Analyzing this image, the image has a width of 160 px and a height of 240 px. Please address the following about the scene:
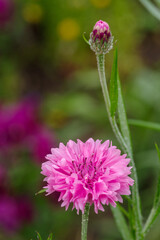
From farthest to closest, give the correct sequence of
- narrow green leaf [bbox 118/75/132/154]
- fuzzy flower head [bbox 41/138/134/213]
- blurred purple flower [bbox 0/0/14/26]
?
blurred purple flower [bbox 0/0/14/26] → narrow green leaf [bbox 118/75/132/154] → fuzzy flower head [bbox 41/138/134/213]

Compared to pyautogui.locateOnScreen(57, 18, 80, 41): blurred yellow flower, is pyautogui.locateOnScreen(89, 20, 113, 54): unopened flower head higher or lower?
lower

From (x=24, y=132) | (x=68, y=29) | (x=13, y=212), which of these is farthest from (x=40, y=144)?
(x=68, y=29)

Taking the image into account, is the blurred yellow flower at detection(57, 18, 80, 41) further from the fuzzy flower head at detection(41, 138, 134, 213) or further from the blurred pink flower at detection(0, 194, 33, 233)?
the fuzzy flower head at detection(41, 138, 134, 213)

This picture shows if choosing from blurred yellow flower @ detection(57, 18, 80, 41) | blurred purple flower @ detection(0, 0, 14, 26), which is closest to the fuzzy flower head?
blurred purple flower @ detection(0, 0, 14, 26)

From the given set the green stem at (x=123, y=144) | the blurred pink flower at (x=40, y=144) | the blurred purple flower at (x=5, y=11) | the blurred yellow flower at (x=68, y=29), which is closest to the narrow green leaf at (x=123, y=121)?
the green stem at (x=123, y=144)

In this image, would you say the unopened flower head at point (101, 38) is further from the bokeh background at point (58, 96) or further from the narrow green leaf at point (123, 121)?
the bokeh background at point (58, 96)

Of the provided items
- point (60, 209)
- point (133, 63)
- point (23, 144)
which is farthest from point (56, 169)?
point (133, 63)

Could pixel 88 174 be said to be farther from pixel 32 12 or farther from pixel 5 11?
pixel 32 12
